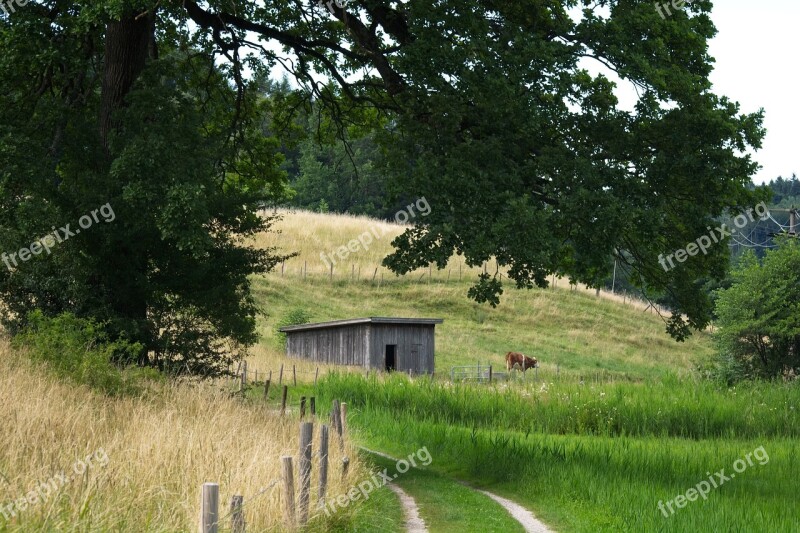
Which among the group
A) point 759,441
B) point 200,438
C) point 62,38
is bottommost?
point 759,441

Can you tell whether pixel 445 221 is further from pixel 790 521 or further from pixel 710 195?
pixel 790 521

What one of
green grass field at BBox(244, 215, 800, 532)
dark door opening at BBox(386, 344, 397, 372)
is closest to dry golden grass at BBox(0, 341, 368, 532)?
green grass field at BBox(244, 215, 800, 532)

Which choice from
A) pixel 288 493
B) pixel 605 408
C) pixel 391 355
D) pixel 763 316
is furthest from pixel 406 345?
pixel 288 493

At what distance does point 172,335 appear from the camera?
2136cm

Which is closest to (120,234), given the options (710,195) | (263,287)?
(710,195)

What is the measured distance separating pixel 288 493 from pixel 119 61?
14297 millimetres

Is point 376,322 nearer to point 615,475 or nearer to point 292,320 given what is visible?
point 292,320

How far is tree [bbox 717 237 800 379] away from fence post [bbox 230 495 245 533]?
3436cm

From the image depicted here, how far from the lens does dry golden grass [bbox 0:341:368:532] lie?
8.52m

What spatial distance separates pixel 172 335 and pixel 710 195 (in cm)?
1217

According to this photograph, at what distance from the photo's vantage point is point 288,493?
376 inches

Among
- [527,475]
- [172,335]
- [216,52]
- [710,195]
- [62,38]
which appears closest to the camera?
[527,475]

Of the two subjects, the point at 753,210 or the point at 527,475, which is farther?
the point at 753,210

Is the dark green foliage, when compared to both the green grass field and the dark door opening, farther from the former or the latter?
the dark door opening
